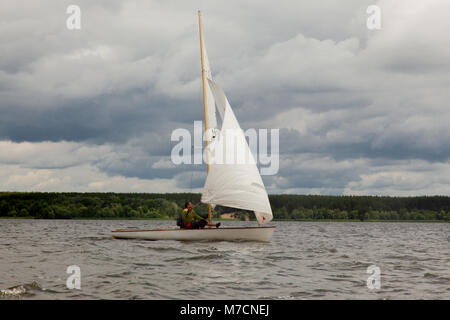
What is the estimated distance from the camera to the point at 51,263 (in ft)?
69.4

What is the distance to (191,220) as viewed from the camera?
2952 centimetres

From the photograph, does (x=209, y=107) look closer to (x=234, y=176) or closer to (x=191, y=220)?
(x=234, y=176)

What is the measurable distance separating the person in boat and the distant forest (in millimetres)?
93485

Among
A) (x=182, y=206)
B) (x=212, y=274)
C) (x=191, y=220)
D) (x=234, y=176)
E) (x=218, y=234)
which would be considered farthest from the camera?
(x=182, y=206)

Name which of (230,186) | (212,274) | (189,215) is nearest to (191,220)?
(189,215)

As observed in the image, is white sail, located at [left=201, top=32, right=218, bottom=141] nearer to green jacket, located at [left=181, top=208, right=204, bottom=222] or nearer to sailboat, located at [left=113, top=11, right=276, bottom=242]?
sailboat, located at [left=113, top=11, right=276, bottom=242]

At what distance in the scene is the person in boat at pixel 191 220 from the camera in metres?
29.2

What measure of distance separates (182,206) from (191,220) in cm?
10378

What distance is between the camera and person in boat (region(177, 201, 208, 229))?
95.7 feet

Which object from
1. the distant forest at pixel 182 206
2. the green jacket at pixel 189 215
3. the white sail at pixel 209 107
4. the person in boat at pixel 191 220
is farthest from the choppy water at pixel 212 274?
the distant forest at pixel 182 206

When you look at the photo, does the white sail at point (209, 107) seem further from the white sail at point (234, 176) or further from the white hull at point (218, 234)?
the white hull at point (218, 234)

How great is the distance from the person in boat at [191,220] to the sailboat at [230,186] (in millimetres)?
590
